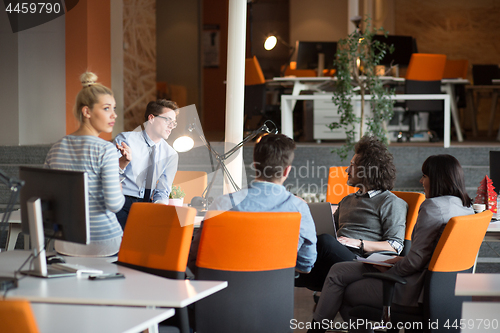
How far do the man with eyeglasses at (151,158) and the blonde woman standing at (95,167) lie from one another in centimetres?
46

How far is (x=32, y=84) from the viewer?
602 centimetres

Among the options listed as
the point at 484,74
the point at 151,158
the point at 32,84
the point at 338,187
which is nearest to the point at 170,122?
the point at 151,158

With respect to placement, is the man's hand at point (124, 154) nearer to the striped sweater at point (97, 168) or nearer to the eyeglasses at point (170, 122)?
the eyeglasses at point (170, 122)

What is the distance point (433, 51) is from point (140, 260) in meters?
10.4

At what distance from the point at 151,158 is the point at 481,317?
213 centimetres

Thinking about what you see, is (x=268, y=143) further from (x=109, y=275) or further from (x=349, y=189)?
(x=349, y=189)

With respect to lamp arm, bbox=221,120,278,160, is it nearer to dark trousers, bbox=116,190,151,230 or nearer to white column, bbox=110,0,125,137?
dark trousers, bbox=116,190,151,230

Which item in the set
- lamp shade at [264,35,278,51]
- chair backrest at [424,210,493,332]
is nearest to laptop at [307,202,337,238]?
chair backrest at [424,210,493,332]

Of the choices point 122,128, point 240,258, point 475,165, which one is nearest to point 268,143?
point 240,258

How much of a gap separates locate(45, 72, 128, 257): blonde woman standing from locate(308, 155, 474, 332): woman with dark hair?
1.07 meters

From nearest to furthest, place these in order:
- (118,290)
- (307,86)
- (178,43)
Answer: (118,290)
(307,86)
(178,43)

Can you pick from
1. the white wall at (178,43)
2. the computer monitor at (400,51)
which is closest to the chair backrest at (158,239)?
the computer monitor at (400,51)

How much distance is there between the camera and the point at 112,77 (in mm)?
6953

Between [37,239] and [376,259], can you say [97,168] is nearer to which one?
[37,239]
